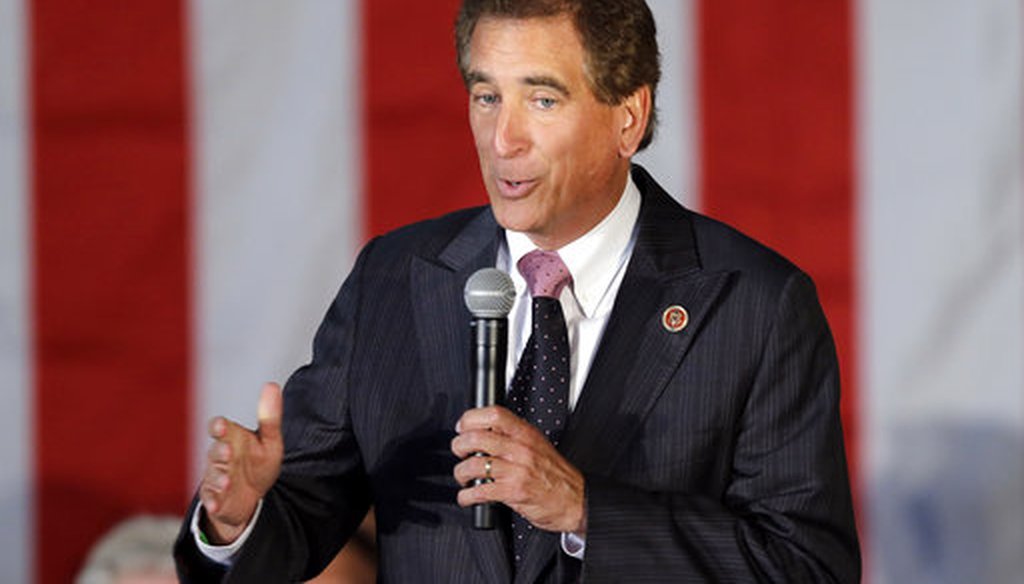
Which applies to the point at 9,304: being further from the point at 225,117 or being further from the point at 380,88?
the point at 380,88

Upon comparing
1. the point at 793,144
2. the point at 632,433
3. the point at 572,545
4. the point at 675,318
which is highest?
the point at 793,144

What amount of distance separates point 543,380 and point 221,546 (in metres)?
0.33

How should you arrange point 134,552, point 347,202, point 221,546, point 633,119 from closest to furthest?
point 221,546
point 633,119
point 134,552
point 347,202

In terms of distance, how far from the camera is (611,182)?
6.09ft

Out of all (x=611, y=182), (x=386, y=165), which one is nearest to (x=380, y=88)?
(x=386, y=165)

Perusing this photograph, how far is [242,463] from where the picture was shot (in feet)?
5.39

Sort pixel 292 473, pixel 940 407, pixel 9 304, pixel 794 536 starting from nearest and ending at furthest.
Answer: pixel 794 536 < pixel 292 473 < pixel 940 407 < pixel 9 304

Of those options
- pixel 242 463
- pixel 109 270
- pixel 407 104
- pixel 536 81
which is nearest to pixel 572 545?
pixel 242 463

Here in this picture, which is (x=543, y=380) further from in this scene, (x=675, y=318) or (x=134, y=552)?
(x=134, y=552)

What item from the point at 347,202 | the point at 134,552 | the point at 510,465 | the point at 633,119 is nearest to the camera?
the point at 510,465

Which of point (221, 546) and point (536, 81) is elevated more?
point (536, 81)

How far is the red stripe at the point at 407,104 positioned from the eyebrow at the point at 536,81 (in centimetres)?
131

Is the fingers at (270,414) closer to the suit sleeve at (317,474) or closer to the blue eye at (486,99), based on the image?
the suit sleeve at (317,474)

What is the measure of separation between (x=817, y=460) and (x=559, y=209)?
33cm
